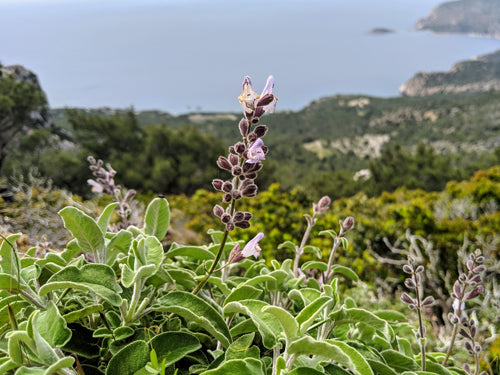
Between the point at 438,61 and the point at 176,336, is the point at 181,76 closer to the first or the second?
the point at 438,61

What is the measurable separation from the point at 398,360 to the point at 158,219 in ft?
3.15

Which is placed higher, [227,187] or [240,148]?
[240,148]

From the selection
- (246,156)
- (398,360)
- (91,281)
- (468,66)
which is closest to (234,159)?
(246,156)

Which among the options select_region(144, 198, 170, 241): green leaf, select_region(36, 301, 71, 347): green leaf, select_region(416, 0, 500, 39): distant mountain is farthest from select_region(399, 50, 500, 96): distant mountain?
select_region(36, 301, 71, 347): green leaf

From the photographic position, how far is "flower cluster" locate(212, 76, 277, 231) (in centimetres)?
99

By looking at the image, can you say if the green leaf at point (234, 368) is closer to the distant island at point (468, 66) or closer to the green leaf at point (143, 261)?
the green leaf at point (143, 261)

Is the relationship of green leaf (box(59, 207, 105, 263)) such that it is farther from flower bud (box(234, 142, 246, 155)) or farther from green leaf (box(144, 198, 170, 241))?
flower bud (box(234, 142, 246, 155))

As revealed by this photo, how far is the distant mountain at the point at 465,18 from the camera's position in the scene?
77.6 m

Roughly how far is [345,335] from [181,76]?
73418 millimetres

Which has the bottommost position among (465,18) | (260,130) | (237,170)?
(237,170)

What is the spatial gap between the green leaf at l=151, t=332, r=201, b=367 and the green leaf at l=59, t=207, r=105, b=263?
0.41m

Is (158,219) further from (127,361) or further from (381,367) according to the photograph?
(381,367)

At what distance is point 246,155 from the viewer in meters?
1.00

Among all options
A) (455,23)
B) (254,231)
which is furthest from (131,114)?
(455,23)
